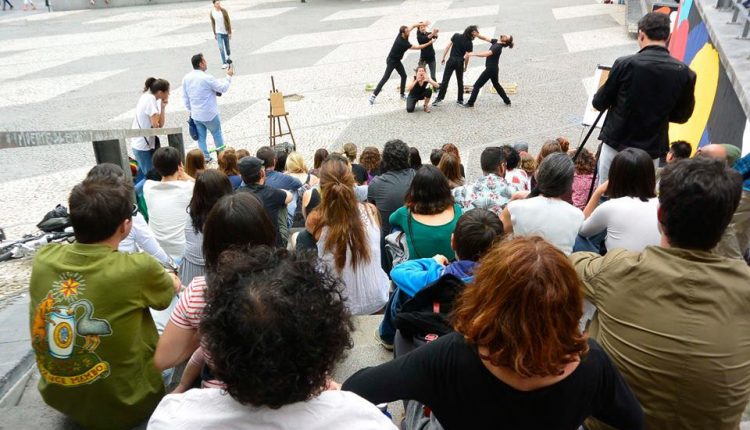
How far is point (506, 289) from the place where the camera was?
1693 millimetres

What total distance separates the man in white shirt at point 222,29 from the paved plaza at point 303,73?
64 centimetres

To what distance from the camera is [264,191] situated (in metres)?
4.81

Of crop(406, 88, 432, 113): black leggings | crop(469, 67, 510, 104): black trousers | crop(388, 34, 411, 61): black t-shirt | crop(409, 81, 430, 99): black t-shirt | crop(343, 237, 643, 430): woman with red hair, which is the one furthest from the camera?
crop(388, 34, 411, 61): black t-shirt

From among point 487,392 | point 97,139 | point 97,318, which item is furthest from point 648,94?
point 97,139

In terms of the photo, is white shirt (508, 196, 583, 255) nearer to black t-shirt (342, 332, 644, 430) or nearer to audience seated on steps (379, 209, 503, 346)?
audience seated on steps (379, 209, 503, 346)

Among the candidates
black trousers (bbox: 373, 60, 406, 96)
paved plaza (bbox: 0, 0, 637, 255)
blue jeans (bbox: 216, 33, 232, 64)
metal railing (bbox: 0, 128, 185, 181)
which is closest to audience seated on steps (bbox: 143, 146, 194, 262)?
metal railing (bbox: 0, 128, 185, 181)

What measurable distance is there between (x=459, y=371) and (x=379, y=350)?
1574 millimetres

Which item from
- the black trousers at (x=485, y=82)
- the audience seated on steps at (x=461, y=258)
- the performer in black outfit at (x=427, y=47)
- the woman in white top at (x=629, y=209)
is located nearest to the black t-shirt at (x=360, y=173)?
the woman in white top at (x=629, y=209)

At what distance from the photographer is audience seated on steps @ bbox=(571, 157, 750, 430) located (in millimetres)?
→ 1947

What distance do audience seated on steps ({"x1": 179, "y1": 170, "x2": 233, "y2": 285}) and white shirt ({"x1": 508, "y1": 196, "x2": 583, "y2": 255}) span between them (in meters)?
1.78

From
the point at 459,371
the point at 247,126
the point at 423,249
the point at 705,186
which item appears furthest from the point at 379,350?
the point at 247,126

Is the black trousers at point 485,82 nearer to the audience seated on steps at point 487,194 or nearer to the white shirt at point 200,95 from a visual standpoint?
the white shirt at point 200,95

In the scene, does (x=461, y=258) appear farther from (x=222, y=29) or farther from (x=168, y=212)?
(x=222, y=29)

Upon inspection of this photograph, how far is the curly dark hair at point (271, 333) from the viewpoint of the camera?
56.9 inches
